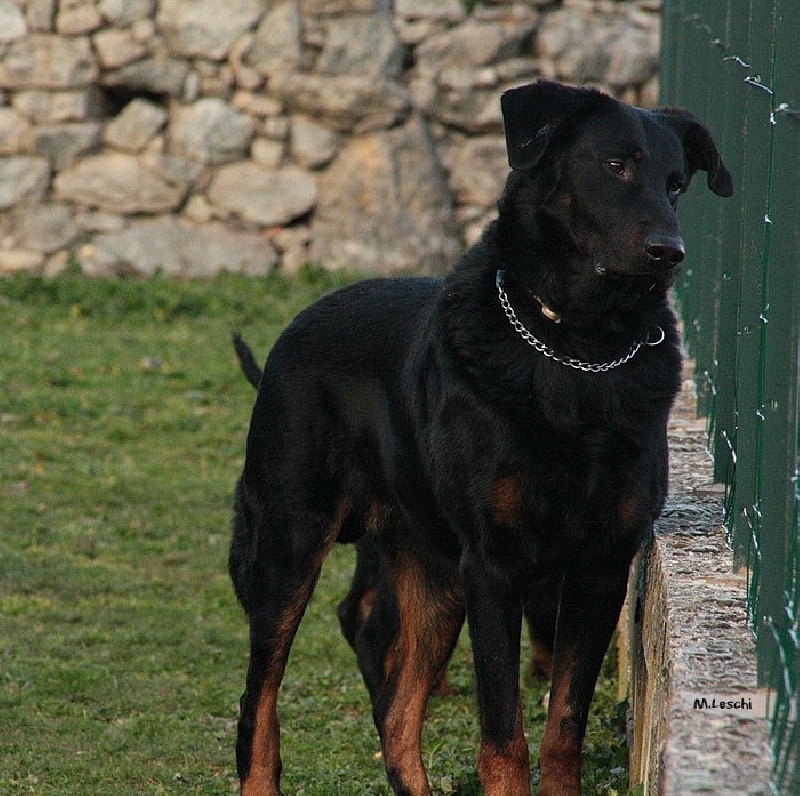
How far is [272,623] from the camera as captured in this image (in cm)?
447

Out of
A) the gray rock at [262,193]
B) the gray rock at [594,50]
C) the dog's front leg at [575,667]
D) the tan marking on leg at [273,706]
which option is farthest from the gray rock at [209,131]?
the dog's front leg at [575,667]

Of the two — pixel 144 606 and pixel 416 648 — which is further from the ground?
pixel 416 648

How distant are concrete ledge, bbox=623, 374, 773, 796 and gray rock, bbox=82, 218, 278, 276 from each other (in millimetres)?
9037

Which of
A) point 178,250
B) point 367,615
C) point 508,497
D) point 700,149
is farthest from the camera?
point 178,250

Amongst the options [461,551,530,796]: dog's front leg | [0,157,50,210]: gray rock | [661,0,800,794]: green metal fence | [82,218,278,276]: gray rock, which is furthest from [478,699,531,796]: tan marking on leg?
[0,157,50,210]: gray rock

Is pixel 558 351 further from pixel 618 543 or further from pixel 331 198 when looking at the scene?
pixel 331 198

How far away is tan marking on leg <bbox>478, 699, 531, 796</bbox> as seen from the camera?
3629 mm

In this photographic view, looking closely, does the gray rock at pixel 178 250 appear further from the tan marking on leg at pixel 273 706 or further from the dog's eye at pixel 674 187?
the dog's eye at pixel 674 187

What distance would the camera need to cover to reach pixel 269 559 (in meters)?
4.48

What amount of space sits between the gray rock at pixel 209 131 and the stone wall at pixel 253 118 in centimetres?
2

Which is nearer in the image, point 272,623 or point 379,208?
point 272,623

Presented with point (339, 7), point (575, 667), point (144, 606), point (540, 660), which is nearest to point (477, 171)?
point (339, 7)

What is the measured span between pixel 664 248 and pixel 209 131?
10.8 meters

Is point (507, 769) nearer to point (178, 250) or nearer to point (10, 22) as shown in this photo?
point (178, 250)
